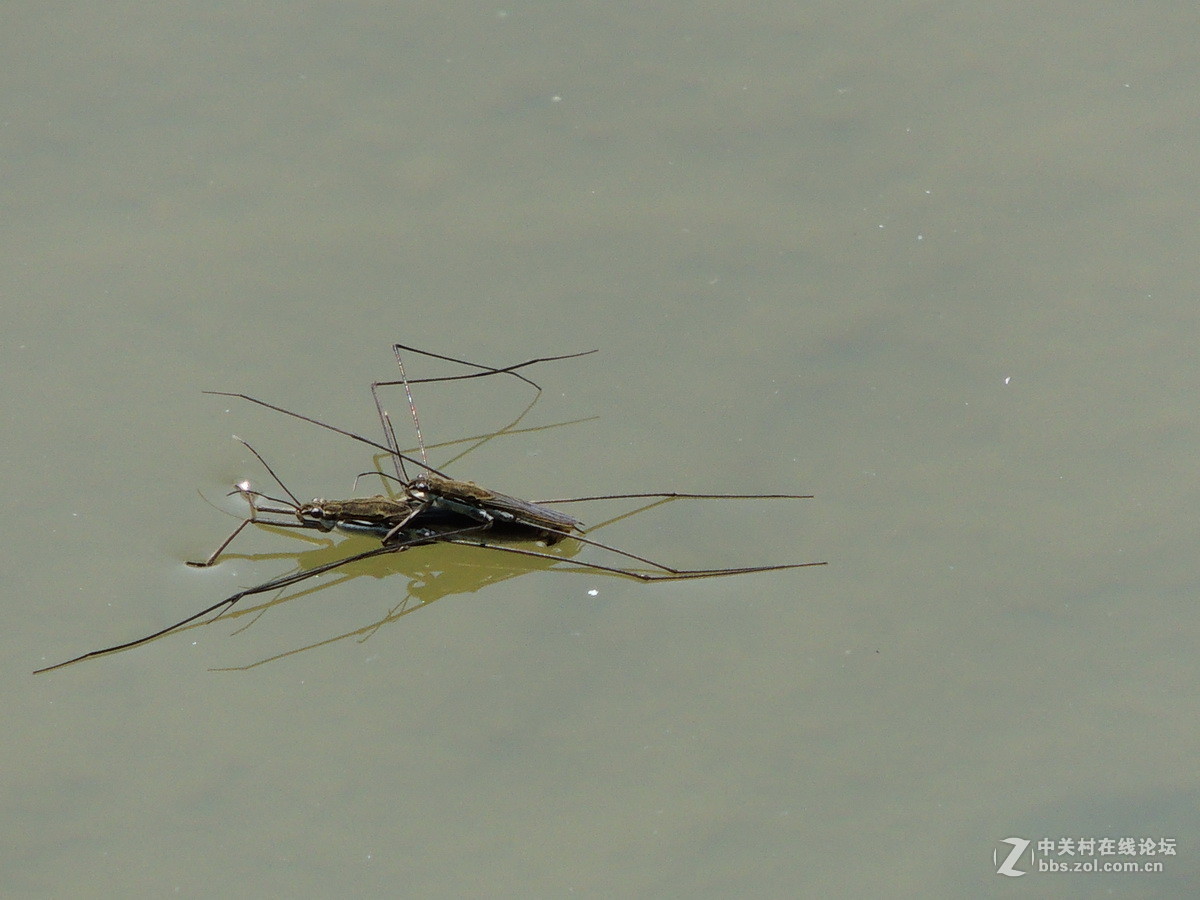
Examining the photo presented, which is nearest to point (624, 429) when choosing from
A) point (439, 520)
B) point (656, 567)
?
point (656, 567)

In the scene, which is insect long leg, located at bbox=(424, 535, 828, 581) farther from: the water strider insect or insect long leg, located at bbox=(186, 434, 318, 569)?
insect long leg, located at bbox=(186, 434, 318, 569)

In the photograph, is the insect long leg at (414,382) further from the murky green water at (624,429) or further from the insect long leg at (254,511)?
the insect long leg at (254,511)

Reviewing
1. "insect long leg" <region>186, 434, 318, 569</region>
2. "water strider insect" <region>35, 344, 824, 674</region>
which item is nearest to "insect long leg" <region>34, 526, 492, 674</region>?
"water strider insect" <region>35, 344, 824, 674</region>

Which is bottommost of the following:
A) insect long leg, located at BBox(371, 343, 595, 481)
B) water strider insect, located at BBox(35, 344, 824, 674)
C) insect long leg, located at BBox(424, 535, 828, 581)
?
insect long leg, located at BBox(424, 535, 828, 581)

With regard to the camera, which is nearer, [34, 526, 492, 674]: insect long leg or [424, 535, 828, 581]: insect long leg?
[34, 526, 492, 674]: insect long leg

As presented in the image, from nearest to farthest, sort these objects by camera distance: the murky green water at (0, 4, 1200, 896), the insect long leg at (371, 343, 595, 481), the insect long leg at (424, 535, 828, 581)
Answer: the murky green water at (0, 4, 1200, 896)
the insect long leg at (424, 535, 828, 581)
the insect long leg at (371, 343, 595, 481)

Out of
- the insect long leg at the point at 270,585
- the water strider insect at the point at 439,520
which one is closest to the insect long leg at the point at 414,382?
the water strider insect at the point at 439,520
